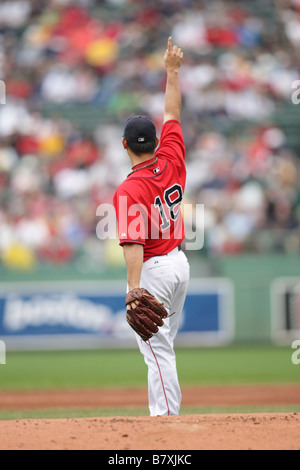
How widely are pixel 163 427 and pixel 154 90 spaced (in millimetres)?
11672

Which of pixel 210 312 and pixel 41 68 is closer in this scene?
pixel 210 312

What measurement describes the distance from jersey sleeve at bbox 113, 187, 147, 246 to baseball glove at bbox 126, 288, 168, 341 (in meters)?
0.29

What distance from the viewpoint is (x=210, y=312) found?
11891 millimetres

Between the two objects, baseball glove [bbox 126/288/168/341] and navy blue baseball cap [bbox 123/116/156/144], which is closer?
baseball glove [bbox 126/288/168/341]

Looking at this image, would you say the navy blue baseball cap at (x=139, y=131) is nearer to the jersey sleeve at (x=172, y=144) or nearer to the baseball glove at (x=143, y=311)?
the jersey sleeve at (x=172, y=144)

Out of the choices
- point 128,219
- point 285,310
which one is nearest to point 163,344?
point 128,219

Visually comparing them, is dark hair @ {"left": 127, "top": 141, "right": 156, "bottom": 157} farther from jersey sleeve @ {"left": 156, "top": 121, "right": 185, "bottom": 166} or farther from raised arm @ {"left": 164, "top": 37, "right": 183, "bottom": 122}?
raised arm @ {"left": 164, "top": 37, "right": 183, "bottom": 122}

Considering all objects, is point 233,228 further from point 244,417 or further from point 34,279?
point 244,417

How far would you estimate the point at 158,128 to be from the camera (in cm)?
1345

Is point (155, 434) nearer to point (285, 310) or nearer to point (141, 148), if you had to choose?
point (141, 148)

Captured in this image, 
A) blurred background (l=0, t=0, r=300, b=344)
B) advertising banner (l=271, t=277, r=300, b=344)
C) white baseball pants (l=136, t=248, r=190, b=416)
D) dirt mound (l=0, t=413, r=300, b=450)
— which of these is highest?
blurred background (l=0, t=0, r=300, b=344)

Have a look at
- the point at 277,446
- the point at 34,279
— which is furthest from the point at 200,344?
the point at 277,446

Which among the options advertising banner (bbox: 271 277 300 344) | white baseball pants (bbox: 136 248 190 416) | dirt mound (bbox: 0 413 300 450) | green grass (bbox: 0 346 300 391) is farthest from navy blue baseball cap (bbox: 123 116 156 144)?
advertising banner (bbox: 271 277 300 344)

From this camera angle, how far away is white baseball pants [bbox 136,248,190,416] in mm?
4098
